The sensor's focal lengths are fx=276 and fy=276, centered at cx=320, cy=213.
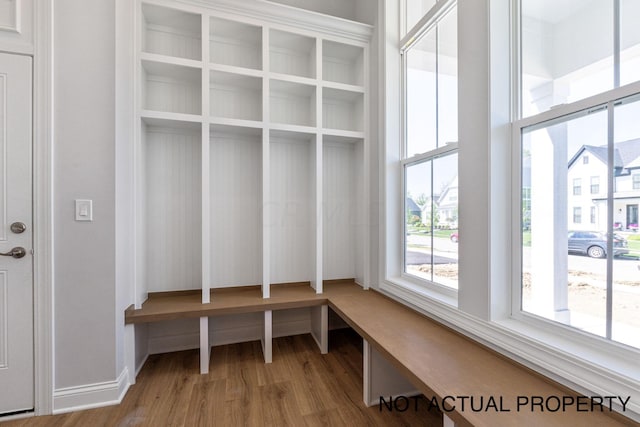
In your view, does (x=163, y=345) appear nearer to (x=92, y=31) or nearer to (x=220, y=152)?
(x=220, y=152)

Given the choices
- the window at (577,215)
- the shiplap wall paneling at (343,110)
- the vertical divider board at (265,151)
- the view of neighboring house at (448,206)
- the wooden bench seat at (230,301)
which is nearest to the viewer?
the window at (577,215)

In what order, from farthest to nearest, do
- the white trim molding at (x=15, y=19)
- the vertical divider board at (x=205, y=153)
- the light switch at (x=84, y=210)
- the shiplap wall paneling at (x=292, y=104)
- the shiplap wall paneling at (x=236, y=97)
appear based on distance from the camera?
the shiplap wall paneling at (x=292, y=104)
the shiplap wall paneling at (x=236, y=97)
the vertical divider board at (x=205, y=153)
the light switch at (x=84, y=210)
the white trim molding at (x=15, y=19)

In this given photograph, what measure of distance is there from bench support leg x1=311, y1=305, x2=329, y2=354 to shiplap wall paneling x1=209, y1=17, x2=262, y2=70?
7.32 ft

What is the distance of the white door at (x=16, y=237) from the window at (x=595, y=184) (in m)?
2.73

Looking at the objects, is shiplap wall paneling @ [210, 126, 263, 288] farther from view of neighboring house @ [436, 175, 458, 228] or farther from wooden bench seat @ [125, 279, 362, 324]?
view of neighboring house @ [436, 175, 458, 228]

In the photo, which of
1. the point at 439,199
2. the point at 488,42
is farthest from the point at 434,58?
the point at 439,199

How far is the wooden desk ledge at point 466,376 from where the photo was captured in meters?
0.92

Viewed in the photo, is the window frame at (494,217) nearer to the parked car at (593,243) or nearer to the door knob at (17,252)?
the parked car at (593,243)

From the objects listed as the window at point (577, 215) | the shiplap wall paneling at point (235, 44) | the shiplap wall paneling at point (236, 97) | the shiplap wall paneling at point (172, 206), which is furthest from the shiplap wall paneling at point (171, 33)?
the window at point (577, 215)

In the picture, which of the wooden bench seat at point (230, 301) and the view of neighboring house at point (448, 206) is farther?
the wooden bench seat at point (230, 301)

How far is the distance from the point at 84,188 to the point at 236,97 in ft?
4.48

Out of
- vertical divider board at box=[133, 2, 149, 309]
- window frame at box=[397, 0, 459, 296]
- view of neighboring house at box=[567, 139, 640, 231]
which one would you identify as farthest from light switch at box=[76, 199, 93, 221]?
view of neighboring house at box=[567, 139, 640, 231]

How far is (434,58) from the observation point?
1938mm

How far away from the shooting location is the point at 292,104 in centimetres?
259
